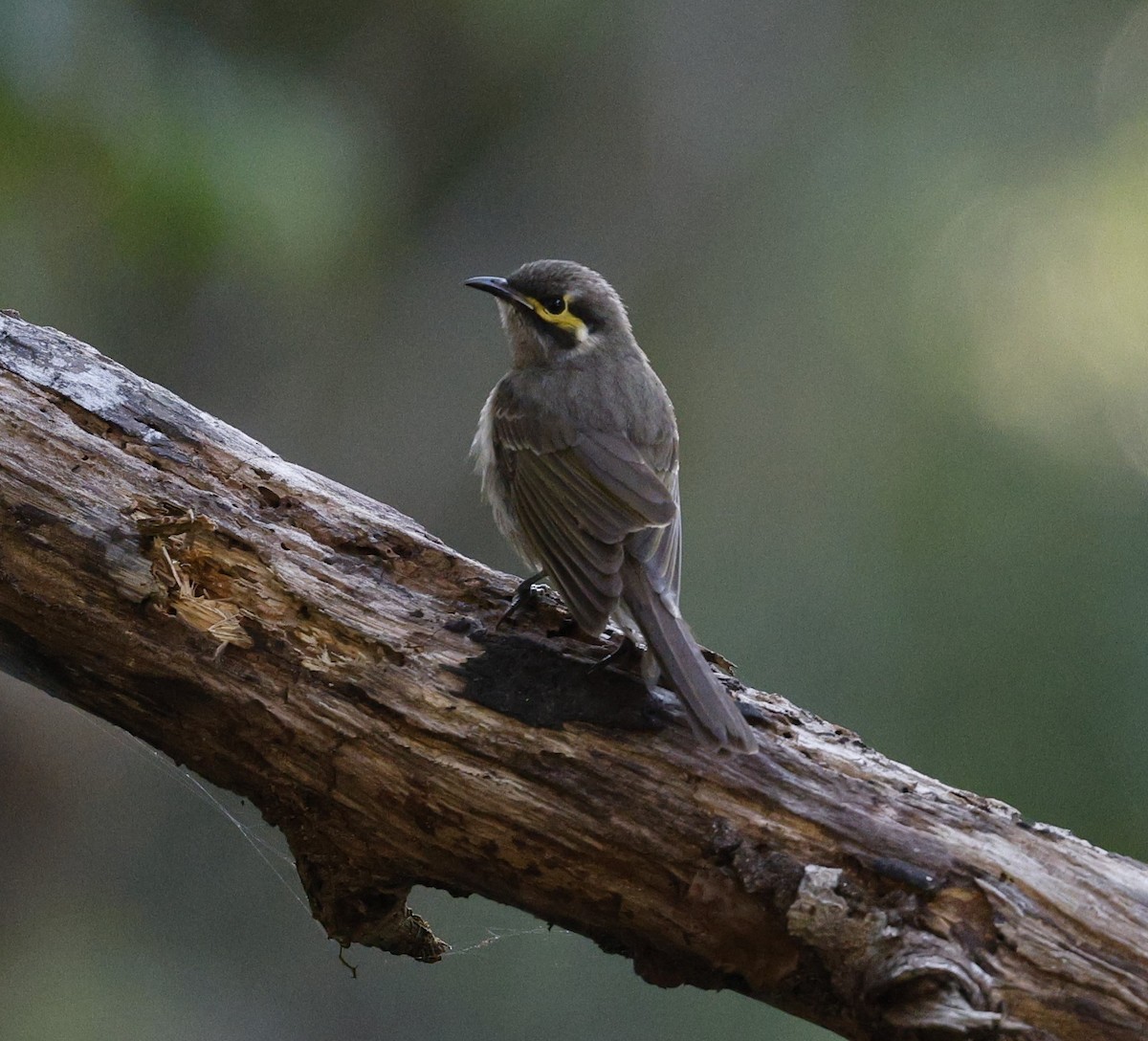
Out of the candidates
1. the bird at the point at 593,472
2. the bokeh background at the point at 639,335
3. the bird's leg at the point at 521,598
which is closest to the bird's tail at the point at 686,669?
the bird at the point at 593,472

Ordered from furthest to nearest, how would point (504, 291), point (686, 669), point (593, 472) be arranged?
point (504, 291) → point (593, 472) → point (686, 669)

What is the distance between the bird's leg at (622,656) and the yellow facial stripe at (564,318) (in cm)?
161

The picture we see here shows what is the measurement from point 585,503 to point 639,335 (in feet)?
11.7

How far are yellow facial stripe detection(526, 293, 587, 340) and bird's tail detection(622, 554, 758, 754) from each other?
142 centimetres

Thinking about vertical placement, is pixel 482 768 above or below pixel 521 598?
below

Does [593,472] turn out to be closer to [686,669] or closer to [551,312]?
[551,312]

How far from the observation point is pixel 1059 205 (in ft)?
25.3

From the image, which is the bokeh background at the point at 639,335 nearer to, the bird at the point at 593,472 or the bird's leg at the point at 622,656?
the bird at the point at 593,472

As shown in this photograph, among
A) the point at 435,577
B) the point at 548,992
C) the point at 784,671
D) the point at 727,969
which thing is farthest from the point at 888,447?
the point at 727,969

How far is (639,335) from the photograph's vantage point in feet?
23.9

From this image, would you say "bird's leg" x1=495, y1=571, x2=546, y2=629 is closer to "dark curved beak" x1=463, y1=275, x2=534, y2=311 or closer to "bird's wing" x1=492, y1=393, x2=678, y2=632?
"bird's wing" x1=492, y1=393, x2=678, y2=632

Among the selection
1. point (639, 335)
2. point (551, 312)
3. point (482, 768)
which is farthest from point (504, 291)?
point (639, 335)

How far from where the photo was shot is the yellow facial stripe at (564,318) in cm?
469

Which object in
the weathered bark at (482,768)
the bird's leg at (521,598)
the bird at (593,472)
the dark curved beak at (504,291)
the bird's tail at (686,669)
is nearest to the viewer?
the weathered bark at (482,768)
